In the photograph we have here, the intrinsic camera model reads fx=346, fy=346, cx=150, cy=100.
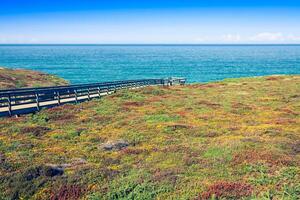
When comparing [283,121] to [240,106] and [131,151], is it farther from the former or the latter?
[131,151]

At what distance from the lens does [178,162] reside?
47.5ft

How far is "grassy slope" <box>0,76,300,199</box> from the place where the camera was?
38.9ft

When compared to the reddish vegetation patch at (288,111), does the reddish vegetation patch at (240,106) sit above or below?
below

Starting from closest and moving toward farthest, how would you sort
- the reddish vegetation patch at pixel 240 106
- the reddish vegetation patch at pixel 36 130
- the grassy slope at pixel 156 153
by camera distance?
the grassy slope at pixel 156 153 → the reddish vegetation patch at pixel 36 130 → the reddish vegetation patch at pixel 240 106

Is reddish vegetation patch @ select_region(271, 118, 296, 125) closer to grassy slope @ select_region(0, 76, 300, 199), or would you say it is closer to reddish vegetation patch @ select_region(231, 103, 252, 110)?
grassy slope @ select_region(0, 76, 300, 199)

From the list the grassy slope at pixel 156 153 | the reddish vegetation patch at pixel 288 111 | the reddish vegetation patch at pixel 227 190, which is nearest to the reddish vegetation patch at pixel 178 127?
the grassy slope at pixel 156 153

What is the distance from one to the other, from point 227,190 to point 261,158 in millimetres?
3768

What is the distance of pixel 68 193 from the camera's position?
38.4 feet

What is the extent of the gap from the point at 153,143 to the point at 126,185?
227 inches

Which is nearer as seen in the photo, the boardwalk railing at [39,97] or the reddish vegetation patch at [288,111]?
the boardwalk railing at [39,97]

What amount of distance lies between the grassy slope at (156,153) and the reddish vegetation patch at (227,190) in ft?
0.11

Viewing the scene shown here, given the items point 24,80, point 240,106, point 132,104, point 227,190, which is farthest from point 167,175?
point 24,80

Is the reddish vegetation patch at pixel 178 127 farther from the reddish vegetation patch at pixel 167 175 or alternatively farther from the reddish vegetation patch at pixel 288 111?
the reddish vegetation patch at pixel 288 111

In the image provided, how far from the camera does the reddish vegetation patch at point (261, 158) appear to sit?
14.1 metres
